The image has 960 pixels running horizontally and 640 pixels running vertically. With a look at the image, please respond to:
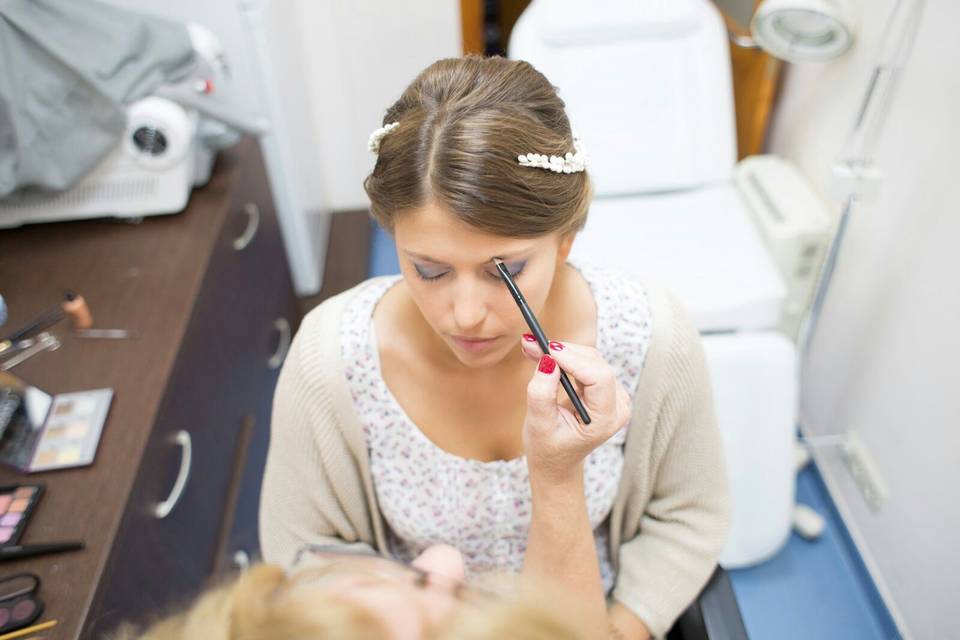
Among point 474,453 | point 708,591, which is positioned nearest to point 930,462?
point 708,591

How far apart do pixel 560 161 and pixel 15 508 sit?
2.75ft

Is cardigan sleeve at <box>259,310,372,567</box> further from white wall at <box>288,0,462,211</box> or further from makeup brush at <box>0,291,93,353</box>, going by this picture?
white wall at <box>288,0,462,211</box>

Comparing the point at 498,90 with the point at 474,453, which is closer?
the point at 498,90

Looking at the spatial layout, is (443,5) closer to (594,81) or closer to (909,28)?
(594,81)

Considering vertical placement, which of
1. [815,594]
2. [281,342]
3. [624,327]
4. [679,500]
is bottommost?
[815,594]

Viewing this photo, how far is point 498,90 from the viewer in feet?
2.50

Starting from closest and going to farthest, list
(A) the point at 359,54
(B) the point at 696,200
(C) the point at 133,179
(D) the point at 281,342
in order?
(C) the point at 133,179, (B) the point at 696,200, (D) the point at 281,342, (A) the point at 359,54

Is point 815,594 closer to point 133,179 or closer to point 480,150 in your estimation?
point 480,150

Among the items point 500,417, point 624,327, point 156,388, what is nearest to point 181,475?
point 156,388

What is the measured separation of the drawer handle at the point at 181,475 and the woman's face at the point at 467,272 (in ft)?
1.91

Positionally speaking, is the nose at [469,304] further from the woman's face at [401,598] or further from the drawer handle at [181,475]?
the drawer handle at [181,475]

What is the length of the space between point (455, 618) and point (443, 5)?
2.33m

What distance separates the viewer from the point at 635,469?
1010 mm

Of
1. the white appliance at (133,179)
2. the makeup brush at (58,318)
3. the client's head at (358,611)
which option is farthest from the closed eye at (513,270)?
the white appliance at (133,179)
